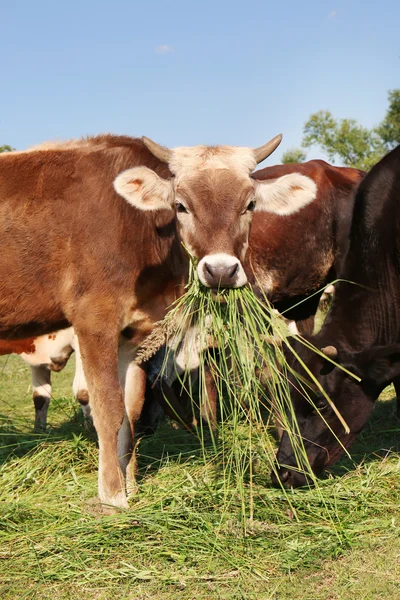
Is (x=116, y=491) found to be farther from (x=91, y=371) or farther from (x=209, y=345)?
(x=209, y=345)

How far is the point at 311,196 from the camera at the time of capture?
4949 mm

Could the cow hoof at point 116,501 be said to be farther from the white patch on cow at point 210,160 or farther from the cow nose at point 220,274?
the white patch on cow at point 210,160

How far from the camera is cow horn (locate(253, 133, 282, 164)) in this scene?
15.8ft

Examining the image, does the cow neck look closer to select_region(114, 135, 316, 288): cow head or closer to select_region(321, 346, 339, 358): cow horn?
select_region(321, 346, 339, 358): cow horn

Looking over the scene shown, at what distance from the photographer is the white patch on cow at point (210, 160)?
4.57 m

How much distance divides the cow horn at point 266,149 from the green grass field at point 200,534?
196cm

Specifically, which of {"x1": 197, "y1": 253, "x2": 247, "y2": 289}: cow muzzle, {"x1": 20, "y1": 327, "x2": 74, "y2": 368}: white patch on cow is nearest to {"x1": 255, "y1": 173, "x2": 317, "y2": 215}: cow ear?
{"x1": 197, "y1": 253, "x2": 247, "y2": 289}: cow muzzle

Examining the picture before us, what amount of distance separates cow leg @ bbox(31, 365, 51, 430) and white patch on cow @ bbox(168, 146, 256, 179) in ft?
10.4

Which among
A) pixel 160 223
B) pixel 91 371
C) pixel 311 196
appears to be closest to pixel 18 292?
pixel 91 371

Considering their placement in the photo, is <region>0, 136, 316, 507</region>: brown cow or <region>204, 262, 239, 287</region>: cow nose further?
<region>0, 136, 316, 507</region>: brown cow

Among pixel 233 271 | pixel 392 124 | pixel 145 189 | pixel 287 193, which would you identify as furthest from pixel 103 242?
pixel 392 124

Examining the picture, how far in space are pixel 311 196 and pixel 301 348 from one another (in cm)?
106

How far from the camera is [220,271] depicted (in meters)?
4.04

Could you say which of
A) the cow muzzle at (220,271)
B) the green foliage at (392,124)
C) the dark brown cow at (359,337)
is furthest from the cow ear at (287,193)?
the green foliage at (392,124)
